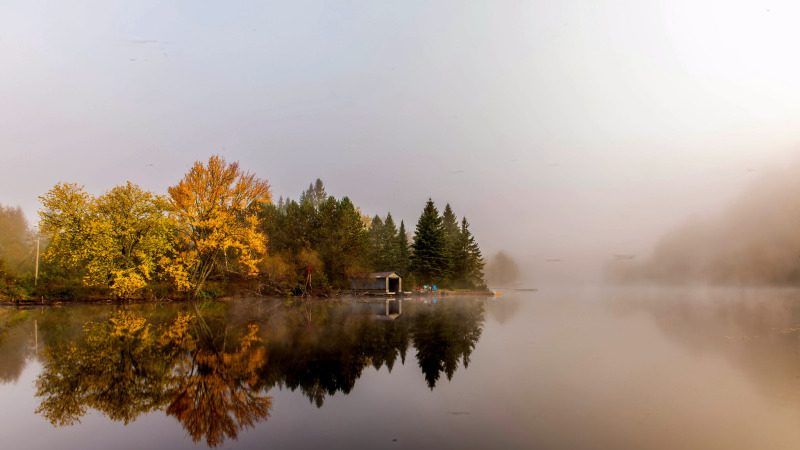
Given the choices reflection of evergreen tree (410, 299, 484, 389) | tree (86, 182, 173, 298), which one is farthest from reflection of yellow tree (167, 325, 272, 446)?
tree (86, 182, 173, 298)

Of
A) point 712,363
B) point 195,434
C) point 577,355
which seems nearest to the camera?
point 195,434

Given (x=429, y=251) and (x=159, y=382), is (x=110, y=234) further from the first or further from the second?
(x=429, y=251)

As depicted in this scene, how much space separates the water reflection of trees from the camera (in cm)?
901

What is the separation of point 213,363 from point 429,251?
61364 mm

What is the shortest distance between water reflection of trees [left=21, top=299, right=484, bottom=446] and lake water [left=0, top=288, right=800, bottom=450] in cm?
6

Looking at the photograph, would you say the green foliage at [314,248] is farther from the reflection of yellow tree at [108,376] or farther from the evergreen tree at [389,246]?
the reflection of yellow tree at [108,376]

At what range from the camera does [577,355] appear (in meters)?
15.1

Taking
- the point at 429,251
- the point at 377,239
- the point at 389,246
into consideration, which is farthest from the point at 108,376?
the point at 377,239

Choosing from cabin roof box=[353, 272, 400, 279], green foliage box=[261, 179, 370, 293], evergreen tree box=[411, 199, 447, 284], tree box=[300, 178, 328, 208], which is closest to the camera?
green foliage box=[261, 179, 370, 293]

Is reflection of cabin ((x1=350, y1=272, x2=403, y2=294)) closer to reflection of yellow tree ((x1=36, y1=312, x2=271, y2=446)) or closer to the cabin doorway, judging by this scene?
the cabin doorway

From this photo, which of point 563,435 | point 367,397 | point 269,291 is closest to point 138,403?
point 367,397

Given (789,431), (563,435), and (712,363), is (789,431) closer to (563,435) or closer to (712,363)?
(563,435)

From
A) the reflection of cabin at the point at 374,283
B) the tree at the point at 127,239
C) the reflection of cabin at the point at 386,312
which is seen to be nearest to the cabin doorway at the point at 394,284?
the reflection of cabin at the point at 374,283

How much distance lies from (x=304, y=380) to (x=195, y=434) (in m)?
3.74
